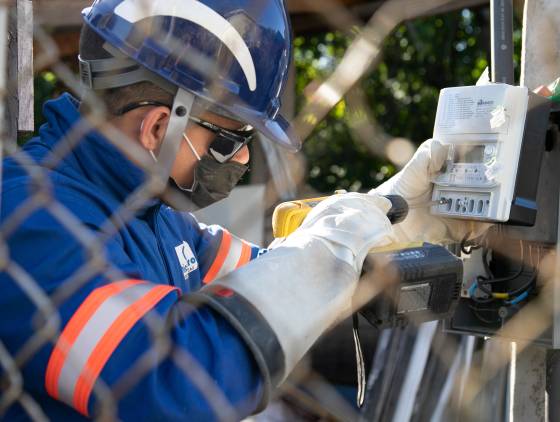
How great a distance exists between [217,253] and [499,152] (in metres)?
0.93

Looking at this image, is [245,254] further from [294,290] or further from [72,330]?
[72,330]

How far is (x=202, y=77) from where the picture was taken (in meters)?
1.90

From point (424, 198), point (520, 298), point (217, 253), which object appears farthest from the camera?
point (217, 253)

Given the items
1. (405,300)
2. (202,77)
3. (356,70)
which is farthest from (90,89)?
(405,300)

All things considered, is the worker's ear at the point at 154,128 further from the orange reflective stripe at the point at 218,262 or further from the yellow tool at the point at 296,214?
the orange reflective stripe at the point at 218,262

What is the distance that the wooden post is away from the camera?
1.71 meters

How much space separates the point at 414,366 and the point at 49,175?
2.60m

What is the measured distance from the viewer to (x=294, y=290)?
5.29 ft

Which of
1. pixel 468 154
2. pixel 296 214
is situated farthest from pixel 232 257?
pixel 468 154

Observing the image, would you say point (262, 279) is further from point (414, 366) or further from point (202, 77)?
point (414, 366)

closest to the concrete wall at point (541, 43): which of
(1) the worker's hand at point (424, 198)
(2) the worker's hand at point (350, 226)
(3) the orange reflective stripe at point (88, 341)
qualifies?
(1) the worker's hand at point (424, 198)

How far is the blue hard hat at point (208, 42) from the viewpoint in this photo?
186 cm

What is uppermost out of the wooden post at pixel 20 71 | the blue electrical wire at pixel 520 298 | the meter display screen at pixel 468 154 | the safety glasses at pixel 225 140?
the wooden post at pixel 20 71

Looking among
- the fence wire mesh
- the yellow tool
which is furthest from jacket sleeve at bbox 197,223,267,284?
the fence wire mesh
